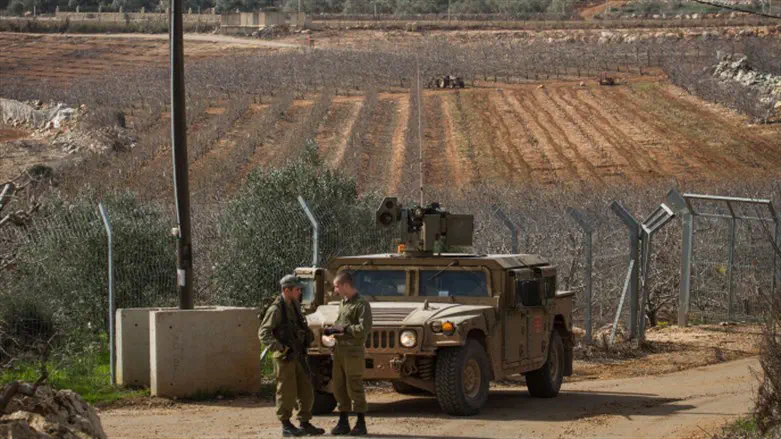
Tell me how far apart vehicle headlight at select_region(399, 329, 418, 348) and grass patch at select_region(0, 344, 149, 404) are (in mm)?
3329

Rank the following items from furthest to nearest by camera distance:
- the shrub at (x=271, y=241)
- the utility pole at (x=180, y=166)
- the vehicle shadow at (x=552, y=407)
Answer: the shrub at (x=271, y=241)
the utility pole at (x=180, y=166)
the vehicle shadow at (x=552, y=407)

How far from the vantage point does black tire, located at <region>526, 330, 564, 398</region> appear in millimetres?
16172

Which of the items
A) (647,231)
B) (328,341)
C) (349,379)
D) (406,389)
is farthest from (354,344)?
(647,231)

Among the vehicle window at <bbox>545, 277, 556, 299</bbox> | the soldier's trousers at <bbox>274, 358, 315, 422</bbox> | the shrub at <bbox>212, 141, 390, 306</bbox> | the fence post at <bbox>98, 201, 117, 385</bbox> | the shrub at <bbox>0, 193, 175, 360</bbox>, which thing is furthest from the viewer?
the shrub at <bbox>212, 141, 390, 306</bbox>

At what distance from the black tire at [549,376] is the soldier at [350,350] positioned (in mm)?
3743

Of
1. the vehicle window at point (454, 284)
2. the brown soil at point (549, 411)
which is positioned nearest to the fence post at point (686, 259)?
the brown soil at point (549, 411)

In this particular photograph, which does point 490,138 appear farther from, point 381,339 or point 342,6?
point 342,6

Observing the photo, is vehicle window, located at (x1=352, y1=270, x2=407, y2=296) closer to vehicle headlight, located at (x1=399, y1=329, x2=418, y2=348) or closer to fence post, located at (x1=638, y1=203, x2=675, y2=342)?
vehicle headlight, located at (x1=399, y1=329, x2=418, y2=348)

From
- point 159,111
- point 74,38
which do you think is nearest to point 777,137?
point 159,111

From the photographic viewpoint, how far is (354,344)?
41.9 ft

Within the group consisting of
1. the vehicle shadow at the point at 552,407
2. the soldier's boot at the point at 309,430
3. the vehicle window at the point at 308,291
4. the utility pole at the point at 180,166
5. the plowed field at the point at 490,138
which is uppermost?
the utility pole at the point at 180,166

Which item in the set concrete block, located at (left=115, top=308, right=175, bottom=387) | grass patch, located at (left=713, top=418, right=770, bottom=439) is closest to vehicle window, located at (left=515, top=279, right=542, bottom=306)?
grass patch, located at (left=713, top=418, right=770, bottom=439)

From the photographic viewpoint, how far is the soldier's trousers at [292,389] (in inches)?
504

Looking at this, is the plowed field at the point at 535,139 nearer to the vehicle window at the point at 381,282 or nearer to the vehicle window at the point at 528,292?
the vehicle window at the point at 528,292
